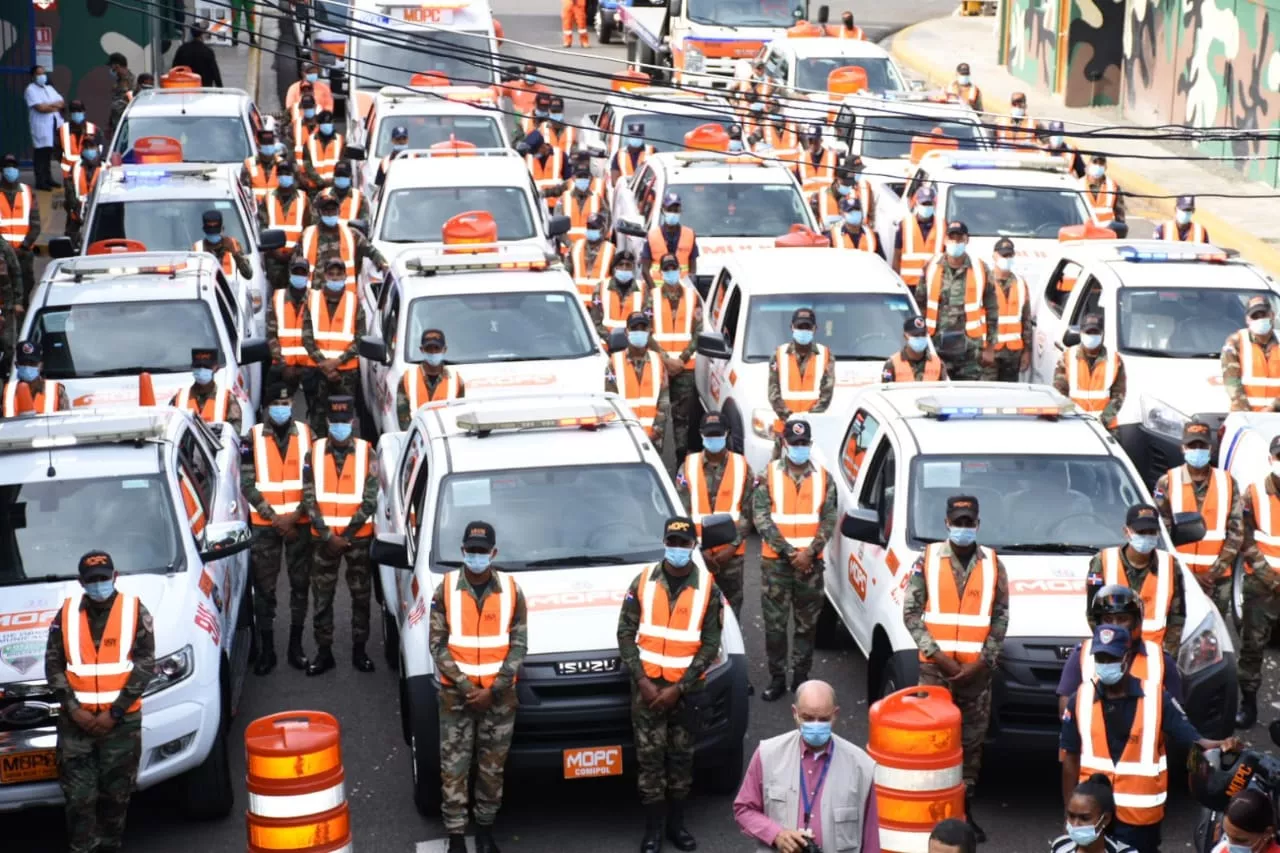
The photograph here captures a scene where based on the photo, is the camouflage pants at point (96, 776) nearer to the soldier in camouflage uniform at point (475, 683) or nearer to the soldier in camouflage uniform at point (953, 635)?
the soldier in camouflage uniform at point (475, 683)

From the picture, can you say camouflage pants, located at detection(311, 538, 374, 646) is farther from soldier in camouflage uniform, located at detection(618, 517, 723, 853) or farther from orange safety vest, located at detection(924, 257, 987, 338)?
orange safety vest, located at detection(924, 257, 987, 338)

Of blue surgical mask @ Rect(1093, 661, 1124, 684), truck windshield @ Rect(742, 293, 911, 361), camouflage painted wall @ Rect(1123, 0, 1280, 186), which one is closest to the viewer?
blue surgical mask @ Rect(1093, 661, 1124, 684)

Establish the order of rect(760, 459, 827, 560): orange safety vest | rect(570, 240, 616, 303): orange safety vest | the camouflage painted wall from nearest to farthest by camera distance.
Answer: rect(760, 459, 827, 560): orange safety vest
rect(570, 240, 616, 303): orange safety vest
the camouflage painted wall

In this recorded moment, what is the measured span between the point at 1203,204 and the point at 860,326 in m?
12.9

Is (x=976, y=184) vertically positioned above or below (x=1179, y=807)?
above

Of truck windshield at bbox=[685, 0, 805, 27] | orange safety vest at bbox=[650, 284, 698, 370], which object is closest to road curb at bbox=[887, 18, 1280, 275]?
truck windshield at bbox=[685, 0, 805, 27]

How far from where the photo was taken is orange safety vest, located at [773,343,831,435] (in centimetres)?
1473

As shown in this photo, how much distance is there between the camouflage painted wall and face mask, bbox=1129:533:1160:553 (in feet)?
51.4

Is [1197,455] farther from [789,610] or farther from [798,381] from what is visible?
[798,381]

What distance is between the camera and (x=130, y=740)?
970 cm

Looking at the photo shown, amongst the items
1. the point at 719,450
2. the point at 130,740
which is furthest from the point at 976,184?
the point at 130,740

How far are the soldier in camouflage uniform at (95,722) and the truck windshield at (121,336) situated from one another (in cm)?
570

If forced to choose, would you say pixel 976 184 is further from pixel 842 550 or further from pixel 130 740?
pixel 130 740

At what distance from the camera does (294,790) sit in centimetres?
888
